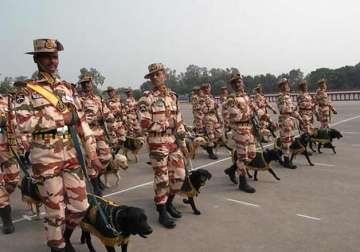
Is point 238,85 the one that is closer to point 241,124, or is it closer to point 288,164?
point 241,124

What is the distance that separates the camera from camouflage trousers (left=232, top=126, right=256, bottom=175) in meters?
8.08

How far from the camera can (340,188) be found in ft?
26.2

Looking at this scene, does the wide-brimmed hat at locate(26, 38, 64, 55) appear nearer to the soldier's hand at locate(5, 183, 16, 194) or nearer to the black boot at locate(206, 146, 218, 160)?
Answer: the soldier's hand at locate(5, 183, 16, 194)

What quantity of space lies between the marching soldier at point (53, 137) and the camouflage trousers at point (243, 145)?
4169mm

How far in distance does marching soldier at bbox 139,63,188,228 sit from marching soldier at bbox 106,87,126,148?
5473mm

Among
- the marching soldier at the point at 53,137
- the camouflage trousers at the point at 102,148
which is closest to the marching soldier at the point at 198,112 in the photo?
the camouflage trousers at the point at 102,148

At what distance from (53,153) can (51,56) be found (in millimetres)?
1070

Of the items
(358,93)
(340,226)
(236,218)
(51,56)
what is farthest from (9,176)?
(358,93)

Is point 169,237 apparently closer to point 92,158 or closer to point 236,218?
point 236,218

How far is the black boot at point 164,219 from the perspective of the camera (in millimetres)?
6148

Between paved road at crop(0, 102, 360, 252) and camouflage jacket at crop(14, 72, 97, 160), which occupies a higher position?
camouflage jacket at crop(14, 72, 97, 160)

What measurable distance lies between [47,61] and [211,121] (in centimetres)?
931

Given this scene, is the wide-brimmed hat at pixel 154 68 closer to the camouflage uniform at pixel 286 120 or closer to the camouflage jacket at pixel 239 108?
the camouflage jacket at pixel 239 108

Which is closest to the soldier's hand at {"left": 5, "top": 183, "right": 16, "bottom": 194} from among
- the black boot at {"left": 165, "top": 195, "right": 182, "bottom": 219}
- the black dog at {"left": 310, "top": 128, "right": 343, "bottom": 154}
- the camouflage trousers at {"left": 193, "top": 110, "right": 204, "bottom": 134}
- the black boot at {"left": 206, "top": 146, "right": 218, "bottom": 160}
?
the black boot at {"left": 165, "top": 195, "right": 182, "bottom": 219}
